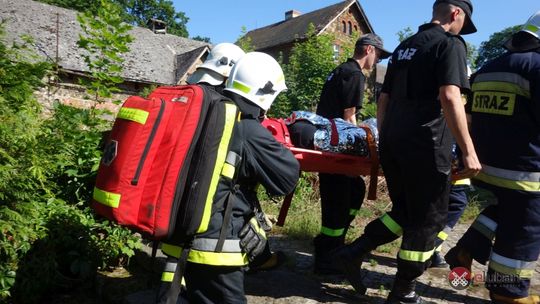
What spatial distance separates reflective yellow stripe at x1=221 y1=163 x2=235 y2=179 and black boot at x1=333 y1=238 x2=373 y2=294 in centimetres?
141

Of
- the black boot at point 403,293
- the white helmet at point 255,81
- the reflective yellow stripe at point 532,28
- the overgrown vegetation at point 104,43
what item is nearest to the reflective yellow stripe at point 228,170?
the white helmet at point 255,81

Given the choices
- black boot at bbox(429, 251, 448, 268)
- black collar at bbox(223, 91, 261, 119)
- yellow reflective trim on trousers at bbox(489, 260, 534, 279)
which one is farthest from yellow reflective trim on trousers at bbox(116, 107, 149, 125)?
black boot at bbox(429, 251, 448, 268)

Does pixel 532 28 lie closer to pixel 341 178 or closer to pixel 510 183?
pixel 510 183

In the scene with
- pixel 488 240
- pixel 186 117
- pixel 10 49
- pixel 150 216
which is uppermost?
pixel 10 49

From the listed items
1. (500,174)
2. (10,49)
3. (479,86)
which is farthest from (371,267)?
(10,49)

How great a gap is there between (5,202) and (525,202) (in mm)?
3534

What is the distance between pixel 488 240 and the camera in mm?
3449

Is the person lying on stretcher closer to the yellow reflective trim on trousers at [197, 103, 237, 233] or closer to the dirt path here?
the dirt path

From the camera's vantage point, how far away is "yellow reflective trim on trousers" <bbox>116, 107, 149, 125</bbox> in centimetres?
207

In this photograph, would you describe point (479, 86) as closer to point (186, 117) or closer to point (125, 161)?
point (186, 117)

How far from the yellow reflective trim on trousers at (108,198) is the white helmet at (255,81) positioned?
88 cm

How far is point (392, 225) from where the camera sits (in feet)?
10.6

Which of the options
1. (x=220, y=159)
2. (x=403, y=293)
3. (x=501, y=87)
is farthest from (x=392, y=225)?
(x=220, y=159)

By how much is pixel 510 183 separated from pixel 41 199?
136 inches
